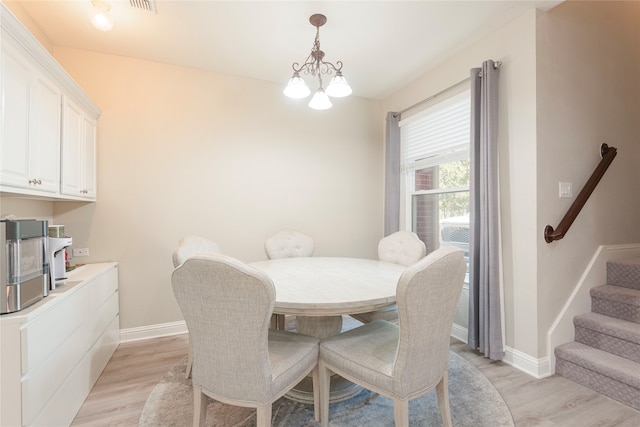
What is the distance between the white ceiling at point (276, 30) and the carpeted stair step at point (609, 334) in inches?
91.7

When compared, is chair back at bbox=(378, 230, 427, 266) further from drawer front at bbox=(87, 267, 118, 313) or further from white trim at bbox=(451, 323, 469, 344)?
drawer front at bbox=(87, 267, 118, 313)

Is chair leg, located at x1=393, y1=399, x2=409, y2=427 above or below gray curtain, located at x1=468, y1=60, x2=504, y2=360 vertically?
below

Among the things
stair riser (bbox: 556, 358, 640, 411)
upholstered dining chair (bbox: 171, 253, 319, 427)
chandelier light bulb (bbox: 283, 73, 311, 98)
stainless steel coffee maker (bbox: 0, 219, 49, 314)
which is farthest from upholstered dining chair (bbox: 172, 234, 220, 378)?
stair riser (bbox: 556, 358, 640, 411)

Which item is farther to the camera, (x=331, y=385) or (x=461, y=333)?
(x=461, y=333)

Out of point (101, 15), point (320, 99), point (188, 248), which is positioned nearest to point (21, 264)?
point (188, 248)

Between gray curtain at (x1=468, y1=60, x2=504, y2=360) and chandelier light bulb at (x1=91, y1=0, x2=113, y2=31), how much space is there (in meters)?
2.77

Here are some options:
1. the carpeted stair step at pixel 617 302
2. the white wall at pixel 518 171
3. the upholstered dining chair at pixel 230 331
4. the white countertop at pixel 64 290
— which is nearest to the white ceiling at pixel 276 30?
the white wall at pixel 518 171

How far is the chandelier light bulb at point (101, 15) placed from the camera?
1997mm

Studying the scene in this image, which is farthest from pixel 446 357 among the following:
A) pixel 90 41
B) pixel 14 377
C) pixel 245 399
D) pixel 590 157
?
pixel 90 41

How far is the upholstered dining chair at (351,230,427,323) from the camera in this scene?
219cm

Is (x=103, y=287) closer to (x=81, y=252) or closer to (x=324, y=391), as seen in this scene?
(x=81, y=252)

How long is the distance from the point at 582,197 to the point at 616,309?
2.91 feet

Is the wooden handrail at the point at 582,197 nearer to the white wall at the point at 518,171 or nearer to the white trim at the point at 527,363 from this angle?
the white wall at the point at 518,171

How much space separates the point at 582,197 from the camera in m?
2.23
